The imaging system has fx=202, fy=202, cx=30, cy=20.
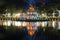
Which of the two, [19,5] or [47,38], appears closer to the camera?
[47,38]

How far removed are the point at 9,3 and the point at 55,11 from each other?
46 cm

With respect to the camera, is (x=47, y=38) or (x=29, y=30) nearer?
(x=47, y=38)

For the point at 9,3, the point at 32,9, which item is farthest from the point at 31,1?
the point at 9,3

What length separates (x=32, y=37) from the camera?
73.0 inches

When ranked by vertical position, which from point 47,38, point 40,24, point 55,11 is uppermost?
point 55,11

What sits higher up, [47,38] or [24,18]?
[24,18]

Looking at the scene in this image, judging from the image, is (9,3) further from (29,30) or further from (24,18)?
(29,30)

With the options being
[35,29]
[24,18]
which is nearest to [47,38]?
[35,29]

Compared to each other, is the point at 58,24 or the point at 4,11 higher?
the point at 4,11

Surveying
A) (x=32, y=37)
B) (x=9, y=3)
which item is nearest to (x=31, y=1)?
(x=9, y=3)

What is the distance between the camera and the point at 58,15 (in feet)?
6.50

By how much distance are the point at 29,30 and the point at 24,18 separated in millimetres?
127

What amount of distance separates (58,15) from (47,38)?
0.94 ft

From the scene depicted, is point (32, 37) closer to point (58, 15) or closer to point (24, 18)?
Result: point (24, 18)
